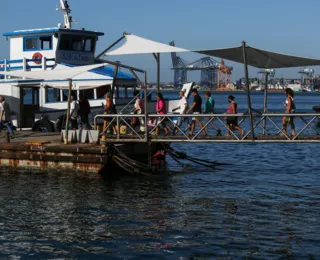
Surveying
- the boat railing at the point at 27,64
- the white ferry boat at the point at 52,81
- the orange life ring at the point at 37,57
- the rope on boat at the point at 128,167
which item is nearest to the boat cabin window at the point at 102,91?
the white ferry boat at the point at 52,81

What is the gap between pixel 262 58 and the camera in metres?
19.7

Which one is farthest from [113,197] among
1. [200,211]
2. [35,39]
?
[35,39]

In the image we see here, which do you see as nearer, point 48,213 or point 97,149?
point 48,213

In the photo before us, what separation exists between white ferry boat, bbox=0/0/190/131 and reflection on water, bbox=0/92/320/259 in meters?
5.76

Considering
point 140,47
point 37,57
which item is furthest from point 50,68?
point 140,47

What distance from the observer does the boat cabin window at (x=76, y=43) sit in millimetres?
30719

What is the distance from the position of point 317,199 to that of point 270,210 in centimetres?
237

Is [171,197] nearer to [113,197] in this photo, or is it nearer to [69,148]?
[113,197]

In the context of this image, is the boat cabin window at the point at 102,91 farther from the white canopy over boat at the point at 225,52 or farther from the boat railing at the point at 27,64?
the white canopy over boat at the point at 225,52

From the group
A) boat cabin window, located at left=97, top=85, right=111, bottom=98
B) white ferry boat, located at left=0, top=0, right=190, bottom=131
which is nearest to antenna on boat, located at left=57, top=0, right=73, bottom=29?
white ferry boat, located at left=0, top=0, right=190, bottom=131

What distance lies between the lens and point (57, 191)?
19.2 metres

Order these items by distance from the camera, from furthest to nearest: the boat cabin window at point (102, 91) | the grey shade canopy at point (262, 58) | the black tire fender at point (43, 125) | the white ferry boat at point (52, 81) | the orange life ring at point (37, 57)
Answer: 1. the orange life ring at point (37, 57)
2. the boat cabin window at point (102, 91)
3. the white ferry boat at point (52, 81)
4. the black tire fender at point (43, 125)
5. the grey shade canopy at point (262, 58)

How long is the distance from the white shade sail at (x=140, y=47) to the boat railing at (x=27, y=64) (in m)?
11.2

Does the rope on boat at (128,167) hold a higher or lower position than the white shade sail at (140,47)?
lower
